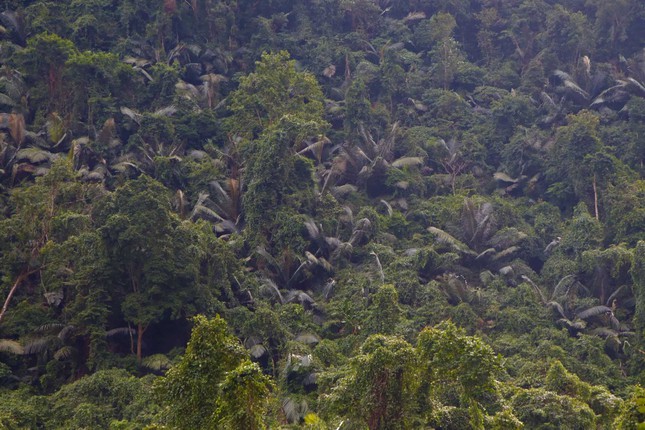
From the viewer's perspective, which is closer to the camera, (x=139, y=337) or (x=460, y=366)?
(x=460, y=366)

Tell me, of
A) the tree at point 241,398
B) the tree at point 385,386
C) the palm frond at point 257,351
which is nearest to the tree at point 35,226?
the palm frond at point 257,351

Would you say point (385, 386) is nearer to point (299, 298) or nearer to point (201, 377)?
point (201, 377)

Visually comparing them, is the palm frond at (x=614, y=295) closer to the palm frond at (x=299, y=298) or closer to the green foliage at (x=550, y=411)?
the green foliage at (x=550, y=411)

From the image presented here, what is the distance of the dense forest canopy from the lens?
12.5 meters

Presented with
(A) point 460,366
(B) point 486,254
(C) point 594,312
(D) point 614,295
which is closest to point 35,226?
(A) point 460,366

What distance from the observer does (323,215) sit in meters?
22.4

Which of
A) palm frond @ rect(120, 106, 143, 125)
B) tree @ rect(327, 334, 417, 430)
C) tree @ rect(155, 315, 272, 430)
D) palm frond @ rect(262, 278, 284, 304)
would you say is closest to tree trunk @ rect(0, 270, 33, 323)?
palm frond @ rect(262, 278, 284, 304)

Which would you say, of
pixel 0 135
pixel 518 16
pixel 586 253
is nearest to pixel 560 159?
pixel 586 253

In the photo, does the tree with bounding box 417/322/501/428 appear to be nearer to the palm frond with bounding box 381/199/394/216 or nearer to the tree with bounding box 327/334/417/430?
the tree with bounding box 327/334/417/430

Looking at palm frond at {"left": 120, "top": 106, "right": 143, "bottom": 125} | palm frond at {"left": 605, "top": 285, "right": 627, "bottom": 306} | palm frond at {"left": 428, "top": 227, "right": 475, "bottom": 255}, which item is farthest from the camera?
palm frond at {"left": 120, "top": 106, "right": 143, "bottom": 125}

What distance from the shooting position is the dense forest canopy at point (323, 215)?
40.9 feet

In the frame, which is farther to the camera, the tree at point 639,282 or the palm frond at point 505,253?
the palm frond at point 505,253

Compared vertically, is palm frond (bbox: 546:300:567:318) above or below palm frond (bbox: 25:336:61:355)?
below

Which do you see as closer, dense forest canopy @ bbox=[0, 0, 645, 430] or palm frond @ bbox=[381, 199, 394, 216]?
dense forest canopy @ bbox=[0, 0, 645, 430]
